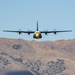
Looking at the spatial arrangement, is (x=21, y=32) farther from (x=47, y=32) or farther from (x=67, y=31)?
(x=67, y=31)

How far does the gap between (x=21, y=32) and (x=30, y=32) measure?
4578 millimetres

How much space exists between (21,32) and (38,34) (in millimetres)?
12371

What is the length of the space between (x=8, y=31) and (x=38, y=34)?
43.1 feet

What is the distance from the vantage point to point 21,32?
157 m

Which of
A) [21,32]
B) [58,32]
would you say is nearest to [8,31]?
[21,32]

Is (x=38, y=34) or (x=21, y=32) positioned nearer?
(x=38, y=34)

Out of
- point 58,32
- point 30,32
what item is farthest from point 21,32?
point 58,32

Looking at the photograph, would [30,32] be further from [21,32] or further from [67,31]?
[67,31]

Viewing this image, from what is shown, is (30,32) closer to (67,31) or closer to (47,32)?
(47,32)

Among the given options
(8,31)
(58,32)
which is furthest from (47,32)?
(8,31)

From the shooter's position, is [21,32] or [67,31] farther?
[21,32]

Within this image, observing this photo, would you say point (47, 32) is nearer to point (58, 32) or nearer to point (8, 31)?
point (58, 32)

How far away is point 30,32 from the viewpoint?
154 metres

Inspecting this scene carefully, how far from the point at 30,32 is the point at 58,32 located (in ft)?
40.4
